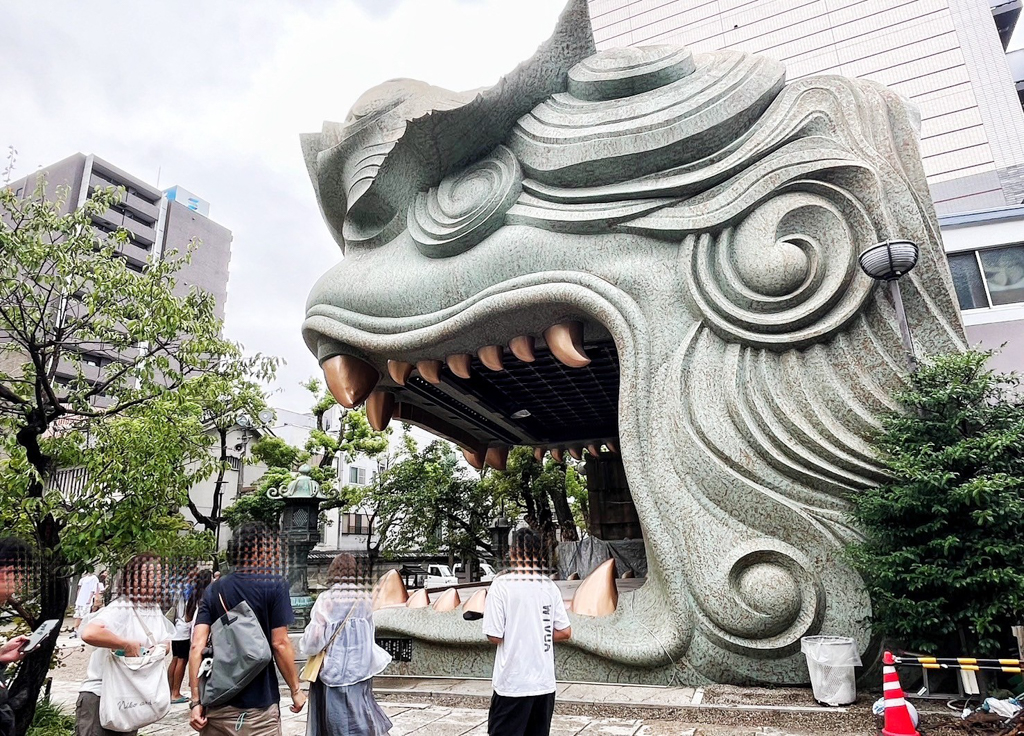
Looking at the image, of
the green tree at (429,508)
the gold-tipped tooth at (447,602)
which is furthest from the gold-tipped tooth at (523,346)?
the green tree at (429,508)

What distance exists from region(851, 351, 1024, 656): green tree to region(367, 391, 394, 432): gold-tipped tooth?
4746 millimetres

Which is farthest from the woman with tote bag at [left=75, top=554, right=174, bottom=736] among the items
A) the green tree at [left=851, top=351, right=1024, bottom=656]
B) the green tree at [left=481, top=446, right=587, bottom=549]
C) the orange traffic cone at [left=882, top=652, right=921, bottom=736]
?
the green tree at [left=481, top=446, right=587, bottom=549]

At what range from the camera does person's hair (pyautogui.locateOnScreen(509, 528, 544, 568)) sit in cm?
333

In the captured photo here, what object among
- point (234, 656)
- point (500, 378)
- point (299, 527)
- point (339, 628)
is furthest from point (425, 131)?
point (299, 527)

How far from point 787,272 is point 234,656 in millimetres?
4537

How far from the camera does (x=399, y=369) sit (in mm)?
6461

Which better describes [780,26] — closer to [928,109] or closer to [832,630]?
[928,109]

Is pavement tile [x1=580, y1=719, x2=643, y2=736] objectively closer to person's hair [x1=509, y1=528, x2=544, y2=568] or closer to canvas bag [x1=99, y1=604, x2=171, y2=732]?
person's hair [x1=509, y1=528, x2=544, y2=568]

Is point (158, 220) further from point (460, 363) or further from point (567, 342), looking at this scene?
point (567, 342)

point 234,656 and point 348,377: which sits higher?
point 348,377

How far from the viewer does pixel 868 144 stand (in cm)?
556

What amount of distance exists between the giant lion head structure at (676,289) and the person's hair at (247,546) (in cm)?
281

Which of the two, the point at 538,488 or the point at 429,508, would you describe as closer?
the point at 538,488

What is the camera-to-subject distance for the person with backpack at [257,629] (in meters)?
2.94
